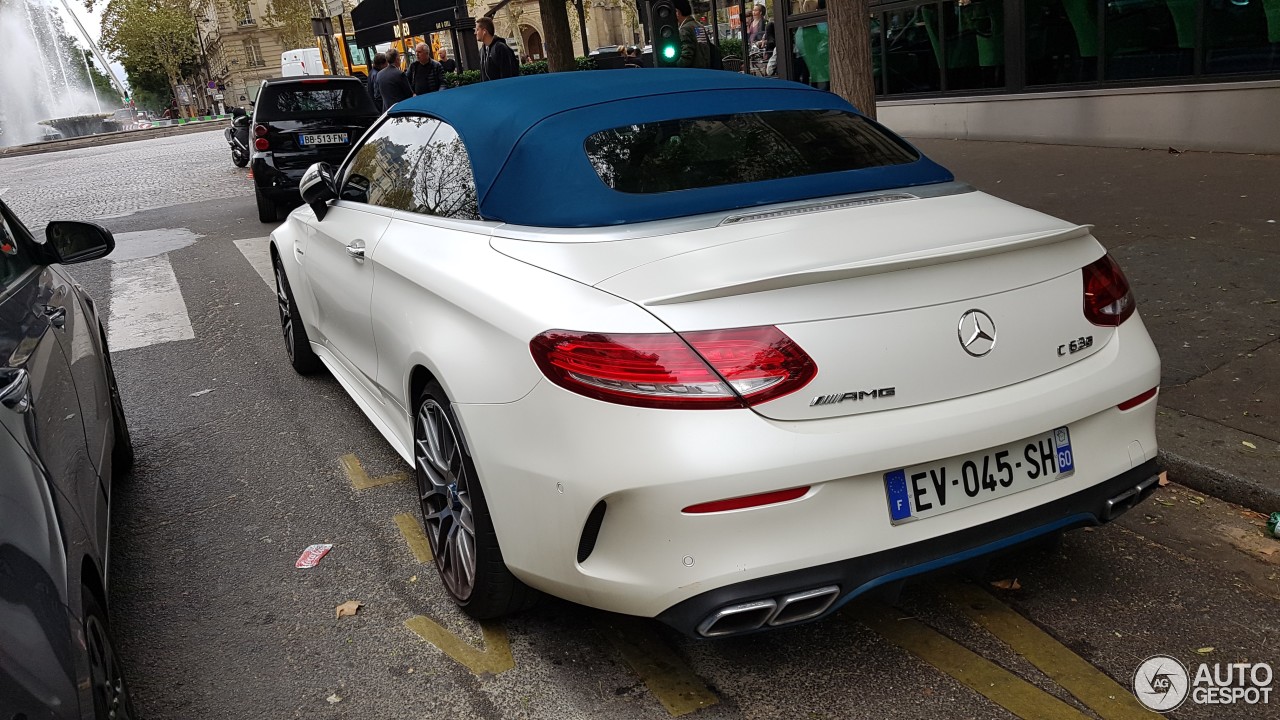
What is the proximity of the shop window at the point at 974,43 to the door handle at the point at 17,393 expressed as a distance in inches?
491

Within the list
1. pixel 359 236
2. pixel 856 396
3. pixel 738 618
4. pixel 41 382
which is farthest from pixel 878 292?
pixel 359 236

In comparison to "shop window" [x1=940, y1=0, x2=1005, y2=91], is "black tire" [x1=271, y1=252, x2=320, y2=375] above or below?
below

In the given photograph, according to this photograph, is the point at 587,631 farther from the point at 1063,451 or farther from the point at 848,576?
the point at 1063,451

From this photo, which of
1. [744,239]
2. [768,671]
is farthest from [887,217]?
[768,671]

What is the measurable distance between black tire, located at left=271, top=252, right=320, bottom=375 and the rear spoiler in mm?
3825

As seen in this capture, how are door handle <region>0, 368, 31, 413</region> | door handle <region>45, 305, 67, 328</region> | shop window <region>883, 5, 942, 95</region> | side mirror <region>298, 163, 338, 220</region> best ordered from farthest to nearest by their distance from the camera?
shop window <region>883, 5, 942, 95</region>
side mirror <region>298, 163, 338, 220</region>
door handle <region>45, 305, 67, 328</region>
door handle <region>0, 368, 31, 413</region>

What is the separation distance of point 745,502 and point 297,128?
11741mm

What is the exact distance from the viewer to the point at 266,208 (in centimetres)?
1326

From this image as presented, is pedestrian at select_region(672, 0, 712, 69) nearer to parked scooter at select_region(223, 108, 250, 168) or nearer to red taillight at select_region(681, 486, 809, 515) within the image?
parked scooter at select_region(223, 108, 250, 168)

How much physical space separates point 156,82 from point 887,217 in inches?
4196

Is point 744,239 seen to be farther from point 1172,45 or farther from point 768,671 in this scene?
point 1172,45

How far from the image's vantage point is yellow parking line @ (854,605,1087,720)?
2.69m

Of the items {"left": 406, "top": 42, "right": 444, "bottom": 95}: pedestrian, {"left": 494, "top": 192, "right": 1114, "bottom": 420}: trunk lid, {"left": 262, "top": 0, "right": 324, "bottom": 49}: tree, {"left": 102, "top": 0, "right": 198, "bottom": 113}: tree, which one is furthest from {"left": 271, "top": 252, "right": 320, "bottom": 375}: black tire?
{"left": 102, "top": 0, "right": 198, "bottom": 113}: tree

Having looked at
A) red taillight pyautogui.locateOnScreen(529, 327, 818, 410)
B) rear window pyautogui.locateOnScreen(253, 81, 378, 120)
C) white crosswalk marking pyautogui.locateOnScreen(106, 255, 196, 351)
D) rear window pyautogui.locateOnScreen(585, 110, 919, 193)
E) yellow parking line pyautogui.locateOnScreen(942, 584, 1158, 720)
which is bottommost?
yellow parking line pyautogui.locateOnScreen(942, 584, 1158, 720)
